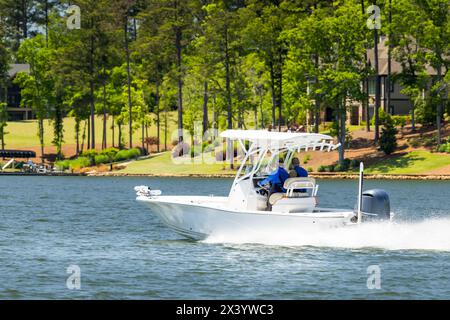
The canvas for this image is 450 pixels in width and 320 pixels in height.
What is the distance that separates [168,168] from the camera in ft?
305

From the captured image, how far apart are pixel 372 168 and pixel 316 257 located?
5227cm

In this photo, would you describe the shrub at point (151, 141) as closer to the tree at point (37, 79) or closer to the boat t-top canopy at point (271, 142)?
the tree at point (37, 79)

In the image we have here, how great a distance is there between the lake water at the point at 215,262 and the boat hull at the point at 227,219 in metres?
0.34

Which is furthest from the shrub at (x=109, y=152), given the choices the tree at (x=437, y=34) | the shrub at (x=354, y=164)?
the tree at (x=437, y=34)

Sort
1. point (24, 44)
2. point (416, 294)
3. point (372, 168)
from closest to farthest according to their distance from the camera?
point (416, 294) → point (372, 168) → point (24, 44)

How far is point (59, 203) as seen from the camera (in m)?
56.8

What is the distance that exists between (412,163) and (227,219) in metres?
51.1

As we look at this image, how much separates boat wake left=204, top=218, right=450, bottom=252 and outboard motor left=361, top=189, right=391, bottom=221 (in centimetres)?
25

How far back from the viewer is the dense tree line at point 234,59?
87000 mm

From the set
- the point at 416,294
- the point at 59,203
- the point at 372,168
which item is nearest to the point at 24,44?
the point at 372,168

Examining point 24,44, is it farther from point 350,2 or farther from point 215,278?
point 215,278

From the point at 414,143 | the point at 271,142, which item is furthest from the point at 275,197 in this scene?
the point at 414,143

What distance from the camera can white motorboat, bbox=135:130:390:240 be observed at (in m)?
32.1

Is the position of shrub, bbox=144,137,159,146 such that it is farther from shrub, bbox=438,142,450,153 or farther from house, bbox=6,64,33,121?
house, bbox=6,64,33,121
